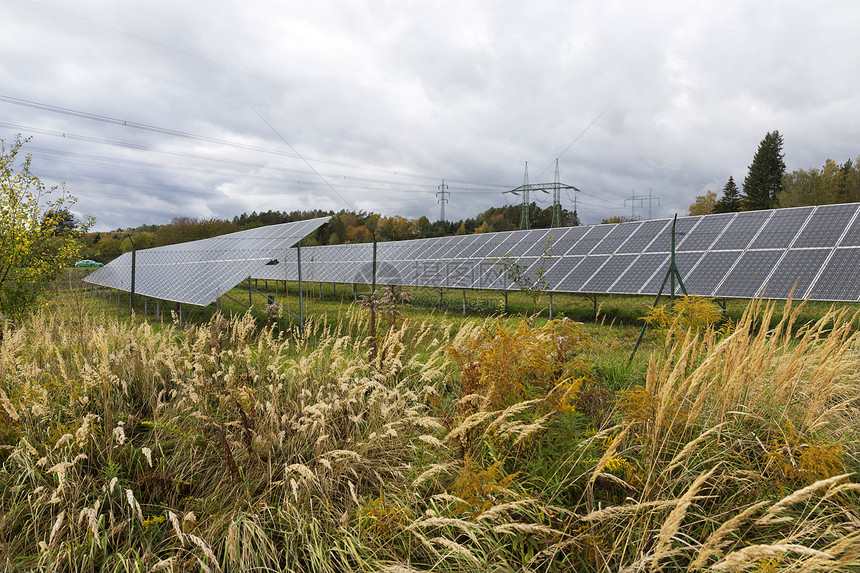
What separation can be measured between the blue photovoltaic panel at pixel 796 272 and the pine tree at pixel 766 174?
51.8m

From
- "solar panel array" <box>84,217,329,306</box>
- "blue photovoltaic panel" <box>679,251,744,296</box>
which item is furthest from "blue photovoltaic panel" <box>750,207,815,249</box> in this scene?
Result: "solar panel array" <box>84,217,329,306</box>

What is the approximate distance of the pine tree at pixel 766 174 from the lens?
53.3m

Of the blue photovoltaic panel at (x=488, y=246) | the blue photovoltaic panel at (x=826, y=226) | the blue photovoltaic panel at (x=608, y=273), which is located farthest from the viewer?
the blue photovoltaic panel at (x=488, y=246)

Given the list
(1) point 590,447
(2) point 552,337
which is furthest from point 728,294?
(1) point 590,447

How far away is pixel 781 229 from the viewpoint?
1191cm

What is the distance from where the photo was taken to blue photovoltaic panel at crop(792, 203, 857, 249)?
1088cm

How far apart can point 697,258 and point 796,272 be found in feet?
7.50

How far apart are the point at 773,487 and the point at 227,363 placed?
16.7 ft

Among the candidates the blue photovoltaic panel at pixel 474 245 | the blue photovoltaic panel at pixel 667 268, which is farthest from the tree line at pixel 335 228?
the blue photovoltaic panel at pixel 667 268

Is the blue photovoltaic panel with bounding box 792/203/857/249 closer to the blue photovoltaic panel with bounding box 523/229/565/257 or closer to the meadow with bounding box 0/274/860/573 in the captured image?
the blue photovoltaic panel with bounding box 523/229/565/257

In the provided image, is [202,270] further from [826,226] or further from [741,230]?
[826,226]

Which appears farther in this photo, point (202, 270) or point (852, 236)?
point (202, 270)

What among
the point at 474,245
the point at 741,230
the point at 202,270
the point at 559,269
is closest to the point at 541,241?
the point at 474,245

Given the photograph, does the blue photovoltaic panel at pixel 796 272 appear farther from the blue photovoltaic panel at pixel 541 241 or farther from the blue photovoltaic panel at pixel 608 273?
the blue photovoltaic panel at pixel 541 241
